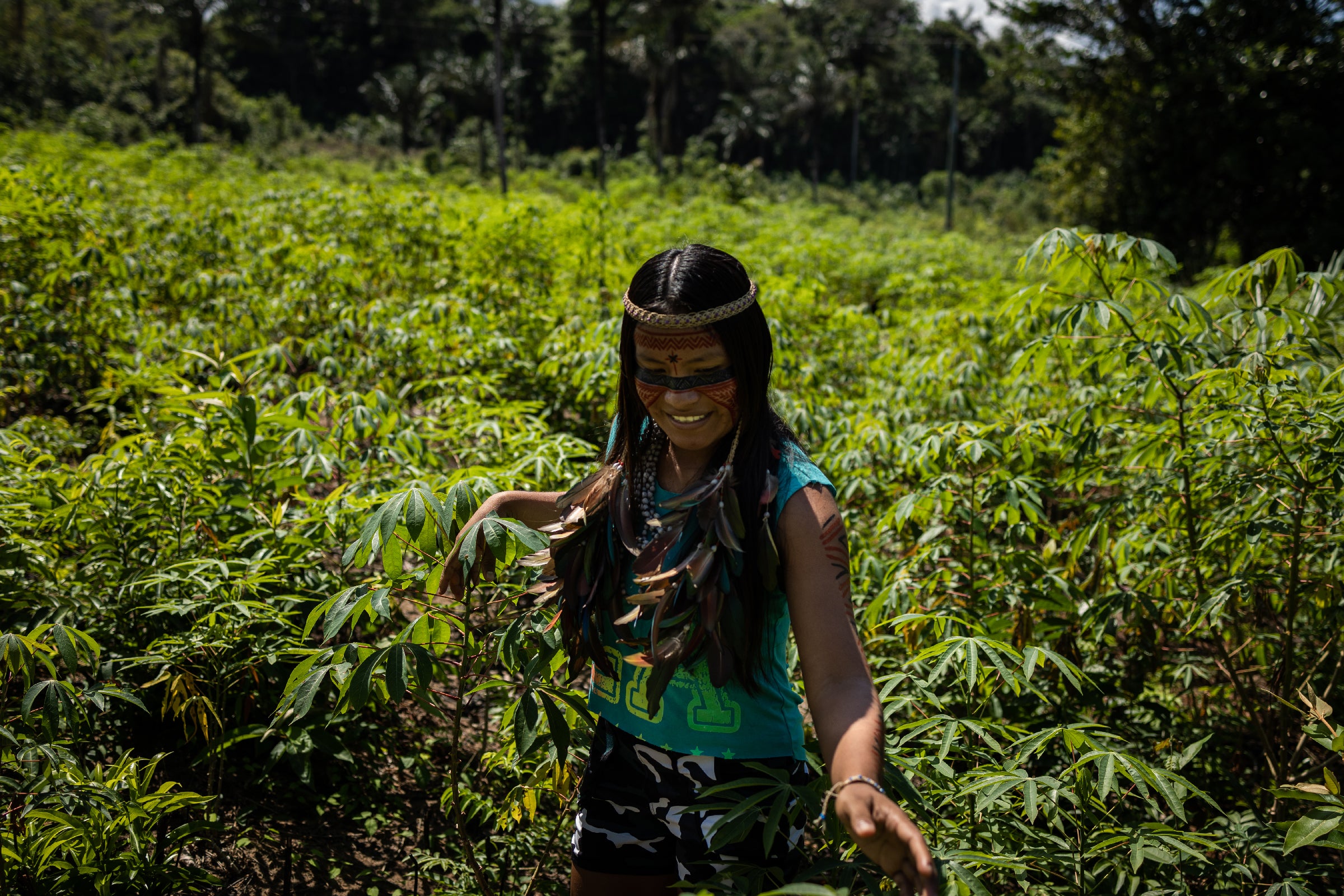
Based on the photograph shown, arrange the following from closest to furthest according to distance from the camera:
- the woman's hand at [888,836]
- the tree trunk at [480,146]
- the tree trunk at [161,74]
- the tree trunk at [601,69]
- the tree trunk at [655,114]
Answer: the woman's hand at [888,836] < the tree trunk at [601,69] < the tree trunk at [480,146] < the tree trunk at [655,114] < the tree trunk at [161,74]

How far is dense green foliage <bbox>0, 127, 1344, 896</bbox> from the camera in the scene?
1.46 m

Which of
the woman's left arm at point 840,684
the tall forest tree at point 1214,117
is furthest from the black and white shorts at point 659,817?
the tall forest tree at point 1214,117

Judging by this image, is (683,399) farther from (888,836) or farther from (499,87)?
(499,87)

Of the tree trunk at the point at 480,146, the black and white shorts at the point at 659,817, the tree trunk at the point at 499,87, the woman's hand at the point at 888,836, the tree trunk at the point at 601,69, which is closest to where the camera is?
the woman's hand at the point at 888,836

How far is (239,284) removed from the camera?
14.7 ft

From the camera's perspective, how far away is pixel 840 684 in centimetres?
108

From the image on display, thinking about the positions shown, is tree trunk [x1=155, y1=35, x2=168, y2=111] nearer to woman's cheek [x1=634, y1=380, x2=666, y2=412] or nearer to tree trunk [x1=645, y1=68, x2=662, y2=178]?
tree trunk [x1=645, y1=68, x2=662, y2=178]

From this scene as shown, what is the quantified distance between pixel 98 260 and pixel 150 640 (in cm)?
331

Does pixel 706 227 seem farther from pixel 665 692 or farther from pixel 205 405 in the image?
pixel 665 692

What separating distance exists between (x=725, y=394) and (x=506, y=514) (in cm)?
48

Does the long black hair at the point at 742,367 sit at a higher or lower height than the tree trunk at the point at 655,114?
lower

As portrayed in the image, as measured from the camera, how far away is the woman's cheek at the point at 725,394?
1240 millimetres

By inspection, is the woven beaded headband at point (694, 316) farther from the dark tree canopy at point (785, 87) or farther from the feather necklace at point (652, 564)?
the dark tree canopy at point (785, 87)

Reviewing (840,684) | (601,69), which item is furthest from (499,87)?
(840,684)
